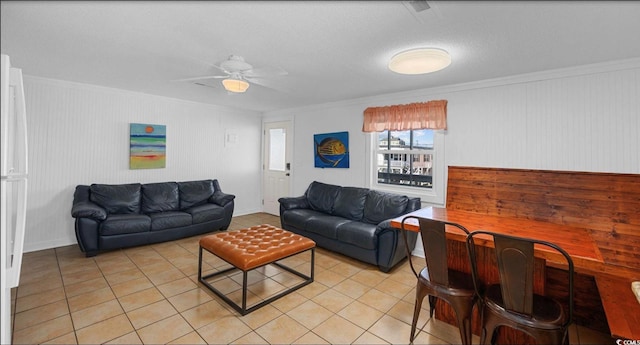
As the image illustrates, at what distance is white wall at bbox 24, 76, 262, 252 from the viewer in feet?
12.0

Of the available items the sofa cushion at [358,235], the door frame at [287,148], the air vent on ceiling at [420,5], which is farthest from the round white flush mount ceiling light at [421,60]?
the door frame at [287,148]

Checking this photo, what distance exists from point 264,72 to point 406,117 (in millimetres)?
2017

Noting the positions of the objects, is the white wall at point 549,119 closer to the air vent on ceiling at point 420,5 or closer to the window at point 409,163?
the window at point 409,163

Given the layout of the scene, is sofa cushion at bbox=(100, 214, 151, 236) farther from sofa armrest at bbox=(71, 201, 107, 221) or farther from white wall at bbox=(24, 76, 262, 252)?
white wall at bbox=(24, 76, 262, 252)

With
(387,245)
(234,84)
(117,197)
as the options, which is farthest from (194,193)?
(387,245)

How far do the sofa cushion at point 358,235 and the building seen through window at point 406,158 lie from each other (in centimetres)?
114

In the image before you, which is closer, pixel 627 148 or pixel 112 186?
pixel 627 148

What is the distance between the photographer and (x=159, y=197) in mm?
4309

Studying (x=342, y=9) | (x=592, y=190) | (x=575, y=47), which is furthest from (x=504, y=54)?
(x=342, y=9)

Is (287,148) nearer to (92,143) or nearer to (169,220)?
(169,220)

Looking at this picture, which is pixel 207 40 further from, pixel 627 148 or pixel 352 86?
pixel 627 148

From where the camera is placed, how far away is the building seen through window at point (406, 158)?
3920 mm

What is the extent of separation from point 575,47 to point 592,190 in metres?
1.22

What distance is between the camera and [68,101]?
3.82 m
